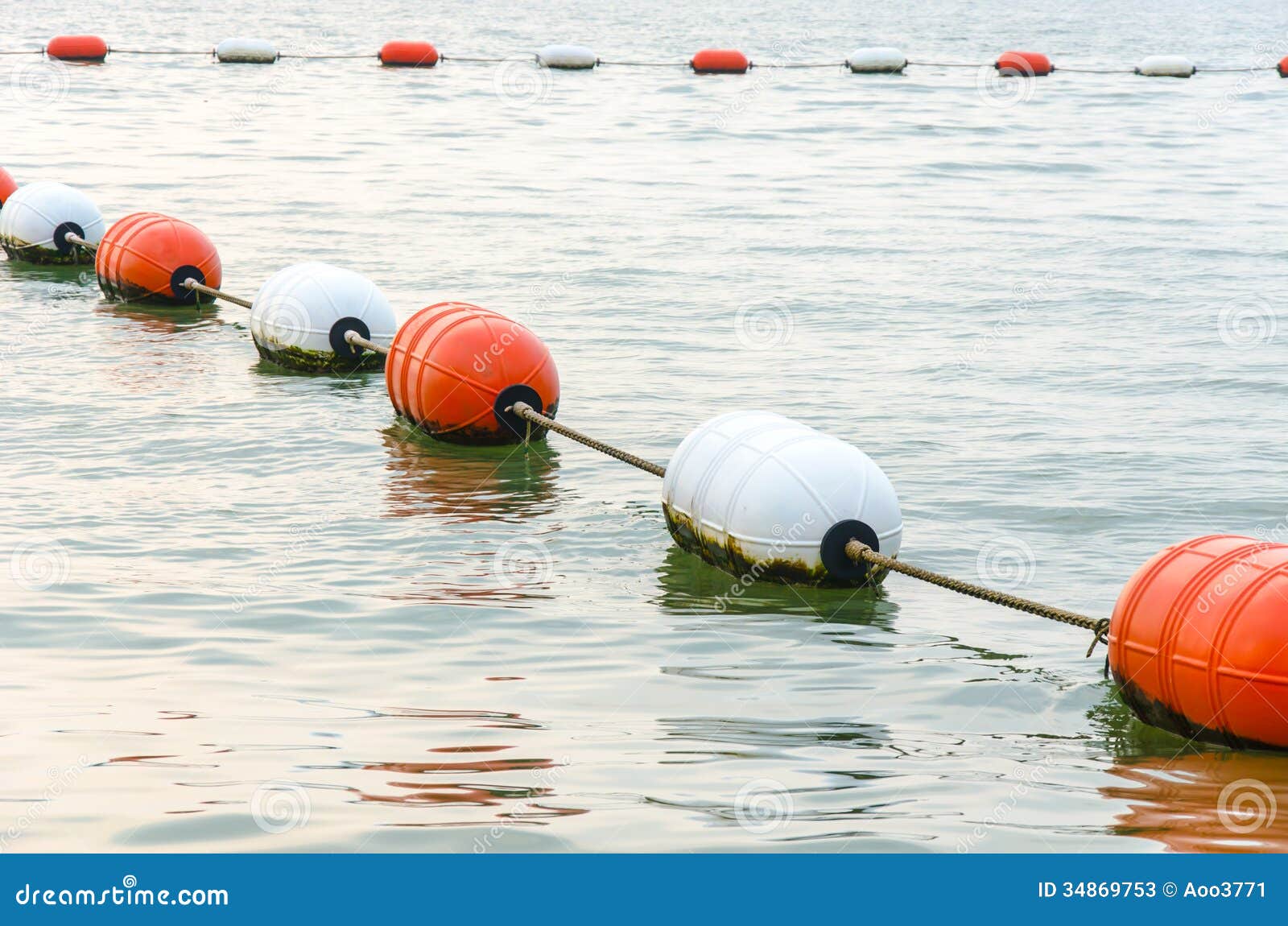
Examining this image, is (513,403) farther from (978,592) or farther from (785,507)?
(978,592)

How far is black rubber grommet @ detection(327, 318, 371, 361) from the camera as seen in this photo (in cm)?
1448

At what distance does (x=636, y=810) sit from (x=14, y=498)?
21.3ft

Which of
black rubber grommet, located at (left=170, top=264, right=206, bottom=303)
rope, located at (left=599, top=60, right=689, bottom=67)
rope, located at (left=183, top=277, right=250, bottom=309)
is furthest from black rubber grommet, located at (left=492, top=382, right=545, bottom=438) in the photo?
rope, located at (left=599, top=60, right=689, bottom=67)

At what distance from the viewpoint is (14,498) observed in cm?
1082

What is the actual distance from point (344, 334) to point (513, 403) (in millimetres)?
2988

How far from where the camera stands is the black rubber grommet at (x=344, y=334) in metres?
14.5

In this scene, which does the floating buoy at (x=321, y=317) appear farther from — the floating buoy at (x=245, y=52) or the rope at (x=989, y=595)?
the floating buoy at (x=245, y=52)

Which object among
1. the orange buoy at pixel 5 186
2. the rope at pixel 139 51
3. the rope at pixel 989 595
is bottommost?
the rope at pixel 989 595

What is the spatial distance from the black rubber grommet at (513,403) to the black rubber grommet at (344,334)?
113 inches

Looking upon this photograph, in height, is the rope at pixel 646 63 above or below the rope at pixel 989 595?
above

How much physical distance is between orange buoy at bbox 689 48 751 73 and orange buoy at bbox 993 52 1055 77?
7.51 meters

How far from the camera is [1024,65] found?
4584cm

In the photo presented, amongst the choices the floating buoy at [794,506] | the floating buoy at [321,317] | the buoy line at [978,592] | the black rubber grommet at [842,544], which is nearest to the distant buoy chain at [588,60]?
the floating buoy at [321,317]

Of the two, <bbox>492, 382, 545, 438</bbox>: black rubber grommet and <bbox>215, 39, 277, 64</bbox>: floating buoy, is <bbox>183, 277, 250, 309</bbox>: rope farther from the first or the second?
<bbox>215, 39, 277, 64</bbox>: floating buoy
